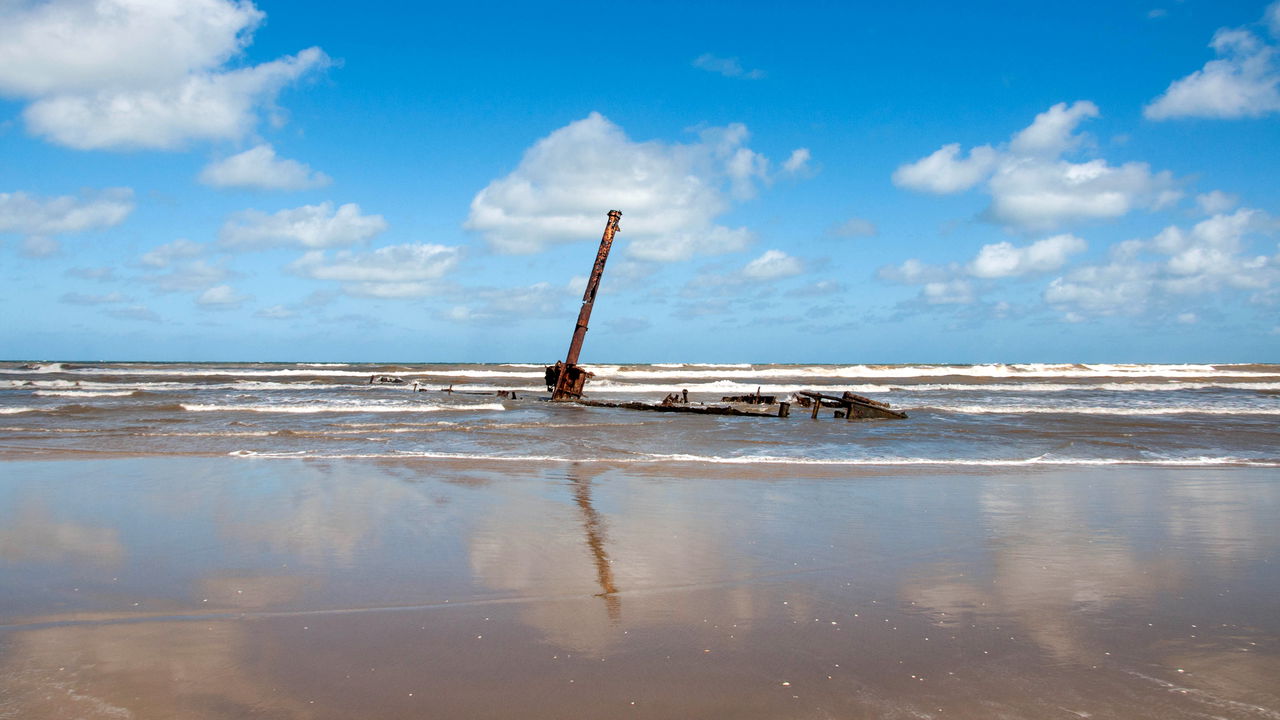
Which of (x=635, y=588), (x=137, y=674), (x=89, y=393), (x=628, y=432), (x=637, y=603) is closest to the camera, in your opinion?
(x=137, y=674)

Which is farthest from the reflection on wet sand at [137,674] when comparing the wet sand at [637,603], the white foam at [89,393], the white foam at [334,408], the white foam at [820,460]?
the white foam at [89,393]

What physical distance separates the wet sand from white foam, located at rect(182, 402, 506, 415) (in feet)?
36.5

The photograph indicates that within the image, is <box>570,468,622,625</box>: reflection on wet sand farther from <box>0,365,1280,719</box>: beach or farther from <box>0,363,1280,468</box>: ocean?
<box>0,363,1280,468</box>: ocean

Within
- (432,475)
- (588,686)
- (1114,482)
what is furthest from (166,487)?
(1114,482)

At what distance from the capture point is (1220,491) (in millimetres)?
8258

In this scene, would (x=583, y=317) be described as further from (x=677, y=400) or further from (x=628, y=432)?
(x=628, y=432)

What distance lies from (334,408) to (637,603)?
1728 centimetres

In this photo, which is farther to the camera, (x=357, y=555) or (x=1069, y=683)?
(x=357, y=555)

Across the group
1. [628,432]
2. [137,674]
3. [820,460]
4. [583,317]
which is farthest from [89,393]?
[137,674]

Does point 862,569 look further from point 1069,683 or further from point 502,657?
point 502,657

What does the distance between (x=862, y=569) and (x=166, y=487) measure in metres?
7.55

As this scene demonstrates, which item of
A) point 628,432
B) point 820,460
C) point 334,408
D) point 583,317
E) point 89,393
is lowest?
point 820,460

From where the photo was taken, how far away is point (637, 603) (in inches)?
172

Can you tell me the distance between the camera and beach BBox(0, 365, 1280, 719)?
321cm
